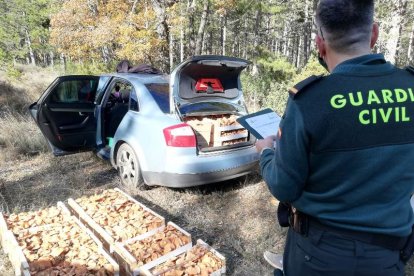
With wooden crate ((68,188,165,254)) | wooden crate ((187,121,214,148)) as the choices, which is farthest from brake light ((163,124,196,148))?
wooden crate ((68,188,165,254))

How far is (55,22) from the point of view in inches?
688

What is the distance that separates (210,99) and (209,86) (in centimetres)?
20

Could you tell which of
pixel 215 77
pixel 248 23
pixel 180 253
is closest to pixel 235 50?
pixel 248 23

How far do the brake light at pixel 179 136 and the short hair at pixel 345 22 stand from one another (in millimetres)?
2944

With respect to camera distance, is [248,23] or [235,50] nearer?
[248,23]

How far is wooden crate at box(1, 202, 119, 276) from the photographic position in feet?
9.40

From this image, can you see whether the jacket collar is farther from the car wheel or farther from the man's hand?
the car wheel

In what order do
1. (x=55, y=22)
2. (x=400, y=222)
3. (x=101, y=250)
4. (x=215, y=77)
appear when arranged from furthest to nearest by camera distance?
(x=55, y=22)
(x=215, y=77)
(x=101, y=250)
(x=400, y=222)

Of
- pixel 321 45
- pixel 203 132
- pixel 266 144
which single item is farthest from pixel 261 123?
pixel 203 132

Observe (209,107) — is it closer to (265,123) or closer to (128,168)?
(128,168)

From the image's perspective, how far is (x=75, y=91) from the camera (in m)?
5.87

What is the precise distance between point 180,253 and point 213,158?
152 cm

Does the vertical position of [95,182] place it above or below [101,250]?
below

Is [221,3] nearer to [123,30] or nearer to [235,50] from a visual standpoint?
[123,30]
